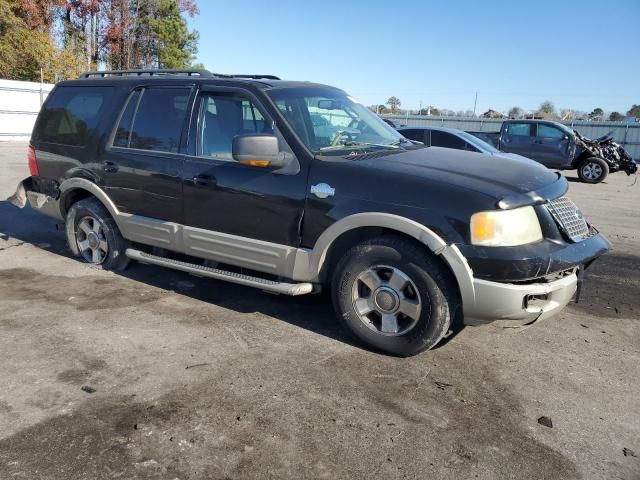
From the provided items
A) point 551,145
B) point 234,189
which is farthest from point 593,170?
point 234,189

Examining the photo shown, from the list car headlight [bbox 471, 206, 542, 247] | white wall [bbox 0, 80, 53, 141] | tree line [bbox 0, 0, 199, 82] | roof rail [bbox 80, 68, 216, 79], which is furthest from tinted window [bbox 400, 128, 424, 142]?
tree line [bbox 0, 0, 199, 82]

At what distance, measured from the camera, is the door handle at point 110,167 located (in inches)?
200

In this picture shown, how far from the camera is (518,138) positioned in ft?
55.7

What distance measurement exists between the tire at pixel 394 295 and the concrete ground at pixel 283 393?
0.62 ft

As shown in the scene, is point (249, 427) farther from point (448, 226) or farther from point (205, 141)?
point (205, 141)

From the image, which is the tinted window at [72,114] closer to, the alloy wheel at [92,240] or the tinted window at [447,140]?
the alloy wheel at [92,240]

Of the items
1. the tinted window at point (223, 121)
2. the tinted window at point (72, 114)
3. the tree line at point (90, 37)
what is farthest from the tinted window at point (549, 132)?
the tree line at point (90, 37)

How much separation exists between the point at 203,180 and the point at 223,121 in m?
0.55

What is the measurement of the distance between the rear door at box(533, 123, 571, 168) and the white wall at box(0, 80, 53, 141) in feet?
65.2

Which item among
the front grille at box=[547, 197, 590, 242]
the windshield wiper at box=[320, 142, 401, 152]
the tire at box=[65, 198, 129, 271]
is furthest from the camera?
the tire at box=[65, 198, 129, 271]

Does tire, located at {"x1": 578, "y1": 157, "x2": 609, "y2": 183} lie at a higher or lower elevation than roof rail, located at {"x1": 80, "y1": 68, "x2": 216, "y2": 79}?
lower

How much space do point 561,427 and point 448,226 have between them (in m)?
1.31

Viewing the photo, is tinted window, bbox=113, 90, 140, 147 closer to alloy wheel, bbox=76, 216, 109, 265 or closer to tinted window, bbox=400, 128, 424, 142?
alloy wheel, bbox=76, 216, 109, 265

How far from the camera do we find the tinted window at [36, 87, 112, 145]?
17.6 ft
